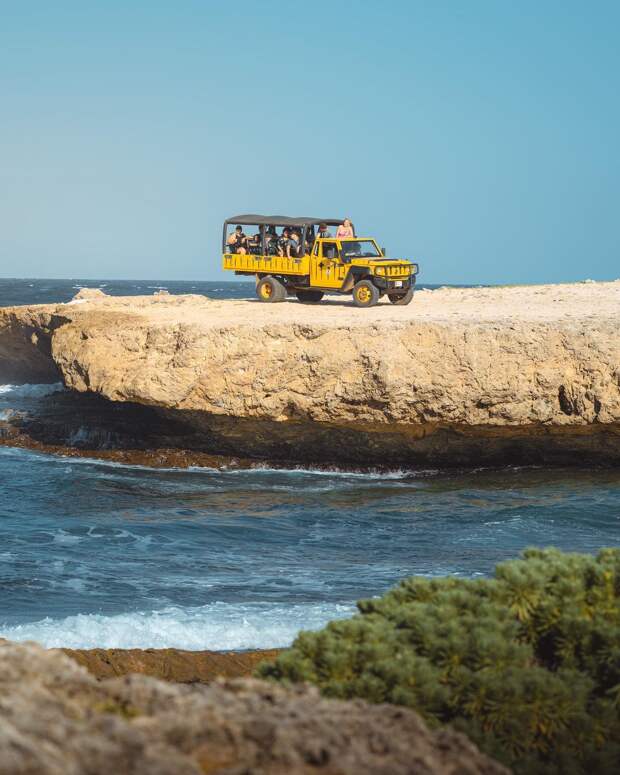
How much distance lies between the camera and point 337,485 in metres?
21.3

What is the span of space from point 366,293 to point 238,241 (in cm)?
447

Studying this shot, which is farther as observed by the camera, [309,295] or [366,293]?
[309,295]

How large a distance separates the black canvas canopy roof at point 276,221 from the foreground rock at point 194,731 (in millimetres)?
21742

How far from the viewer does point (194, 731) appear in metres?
4.75

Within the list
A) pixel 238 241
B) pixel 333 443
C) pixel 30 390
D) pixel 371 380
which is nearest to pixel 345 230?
pixel 238 241

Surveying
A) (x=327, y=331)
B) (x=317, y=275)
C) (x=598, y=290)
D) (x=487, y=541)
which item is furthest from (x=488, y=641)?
(x=598, y=290)

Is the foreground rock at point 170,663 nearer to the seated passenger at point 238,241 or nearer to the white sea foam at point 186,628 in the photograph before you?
the white sea foam at point 186,628

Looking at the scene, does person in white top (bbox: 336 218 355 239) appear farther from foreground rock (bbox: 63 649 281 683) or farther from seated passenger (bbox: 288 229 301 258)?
foreground rock (bbox: 63 649 281 683)

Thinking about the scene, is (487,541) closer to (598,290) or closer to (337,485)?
(337,485)

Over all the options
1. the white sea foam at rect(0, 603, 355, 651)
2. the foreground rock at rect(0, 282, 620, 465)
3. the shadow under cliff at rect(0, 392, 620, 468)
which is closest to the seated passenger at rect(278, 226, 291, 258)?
the foreground rock at rect(0, 282, 620, 465)

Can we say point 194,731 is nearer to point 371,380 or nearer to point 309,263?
point 371,380

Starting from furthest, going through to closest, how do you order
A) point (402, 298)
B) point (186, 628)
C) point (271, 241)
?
point (271, 241)
point (402, 298)
point (186, 628)

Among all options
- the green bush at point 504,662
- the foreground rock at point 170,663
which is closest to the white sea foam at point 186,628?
the foreground rock at point 170,663

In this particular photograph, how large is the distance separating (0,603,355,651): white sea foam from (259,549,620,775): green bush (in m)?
5.06
